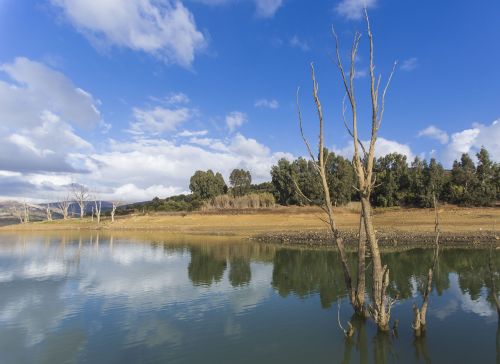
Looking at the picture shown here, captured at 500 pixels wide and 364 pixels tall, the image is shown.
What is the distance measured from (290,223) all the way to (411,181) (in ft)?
79.1

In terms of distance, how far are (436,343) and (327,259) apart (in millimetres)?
19014

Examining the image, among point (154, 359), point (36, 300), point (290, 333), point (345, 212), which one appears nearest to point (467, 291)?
point (290, 333)

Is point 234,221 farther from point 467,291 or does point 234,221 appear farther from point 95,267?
point 467,291

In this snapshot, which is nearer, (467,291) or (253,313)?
(253,313)

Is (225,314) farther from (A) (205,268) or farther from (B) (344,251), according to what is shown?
(A) (205,268)

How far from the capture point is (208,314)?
616 inches

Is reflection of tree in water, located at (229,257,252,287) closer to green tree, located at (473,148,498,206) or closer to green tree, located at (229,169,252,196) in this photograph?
green tree, located at (473,148,498,206)

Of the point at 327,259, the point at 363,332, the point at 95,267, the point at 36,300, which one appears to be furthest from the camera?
the point at 327,259

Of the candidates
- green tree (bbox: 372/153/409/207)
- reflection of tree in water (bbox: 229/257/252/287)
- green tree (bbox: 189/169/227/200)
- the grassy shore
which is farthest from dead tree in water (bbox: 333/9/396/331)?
green tree (bbox: 189/169/227/200)

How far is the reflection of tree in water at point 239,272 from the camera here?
2283 cm

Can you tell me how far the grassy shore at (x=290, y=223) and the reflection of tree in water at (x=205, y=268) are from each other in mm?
11654

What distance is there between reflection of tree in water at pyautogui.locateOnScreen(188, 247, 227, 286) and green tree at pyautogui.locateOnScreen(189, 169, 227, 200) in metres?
60.8

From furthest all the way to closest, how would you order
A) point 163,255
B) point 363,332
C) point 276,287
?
point 163,255 < point 276,287 < point 363,332

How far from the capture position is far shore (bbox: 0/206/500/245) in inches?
1667
